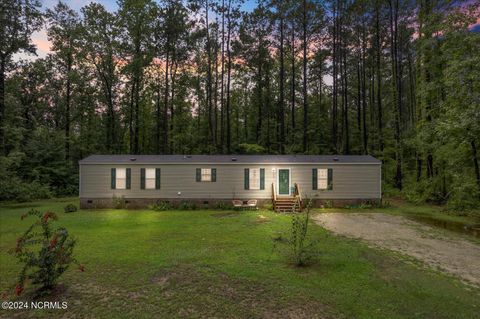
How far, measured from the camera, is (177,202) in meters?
15.5

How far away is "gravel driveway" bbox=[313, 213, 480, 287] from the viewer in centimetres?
641

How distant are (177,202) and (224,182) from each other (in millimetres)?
3038

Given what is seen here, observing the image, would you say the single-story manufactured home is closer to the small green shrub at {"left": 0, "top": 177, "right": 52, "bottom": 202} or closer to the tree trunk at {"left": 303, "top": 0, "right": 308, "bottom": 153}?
the small green shrub at {"left": 0, "top": 177, "right": 52, "bottom": 202}

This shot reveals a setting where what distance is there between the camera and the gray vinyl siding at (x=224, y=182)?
50.1 feet

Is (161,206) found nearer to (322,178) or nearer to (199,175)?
(199,175)

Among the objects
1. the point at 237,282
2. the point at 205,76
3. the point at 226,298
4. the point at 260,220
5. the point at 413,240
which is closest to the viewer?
the point at 226,298

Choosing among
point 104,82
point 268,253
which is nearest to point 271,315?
point 268,253

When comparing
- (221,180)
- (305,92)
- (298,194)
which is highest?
(305,92)

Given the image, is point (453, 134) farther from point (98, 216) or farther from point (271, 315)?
point (98, 216)

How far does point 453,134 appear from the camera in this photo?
38.3 ft

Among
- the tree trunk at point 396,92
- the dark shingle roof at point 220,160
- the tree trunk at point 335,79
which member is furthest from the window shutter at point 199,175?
the tree trunk at point 396,92

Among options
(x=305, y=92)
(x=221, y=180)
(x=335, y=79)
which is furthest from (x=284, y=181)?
(x=335, y=79)

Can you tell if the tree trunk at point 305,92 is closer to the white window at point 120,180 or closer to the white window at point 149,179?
the white window at point 149,179

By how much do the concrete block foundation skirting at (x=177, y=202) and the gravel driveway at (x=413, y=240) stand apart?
251 cm
